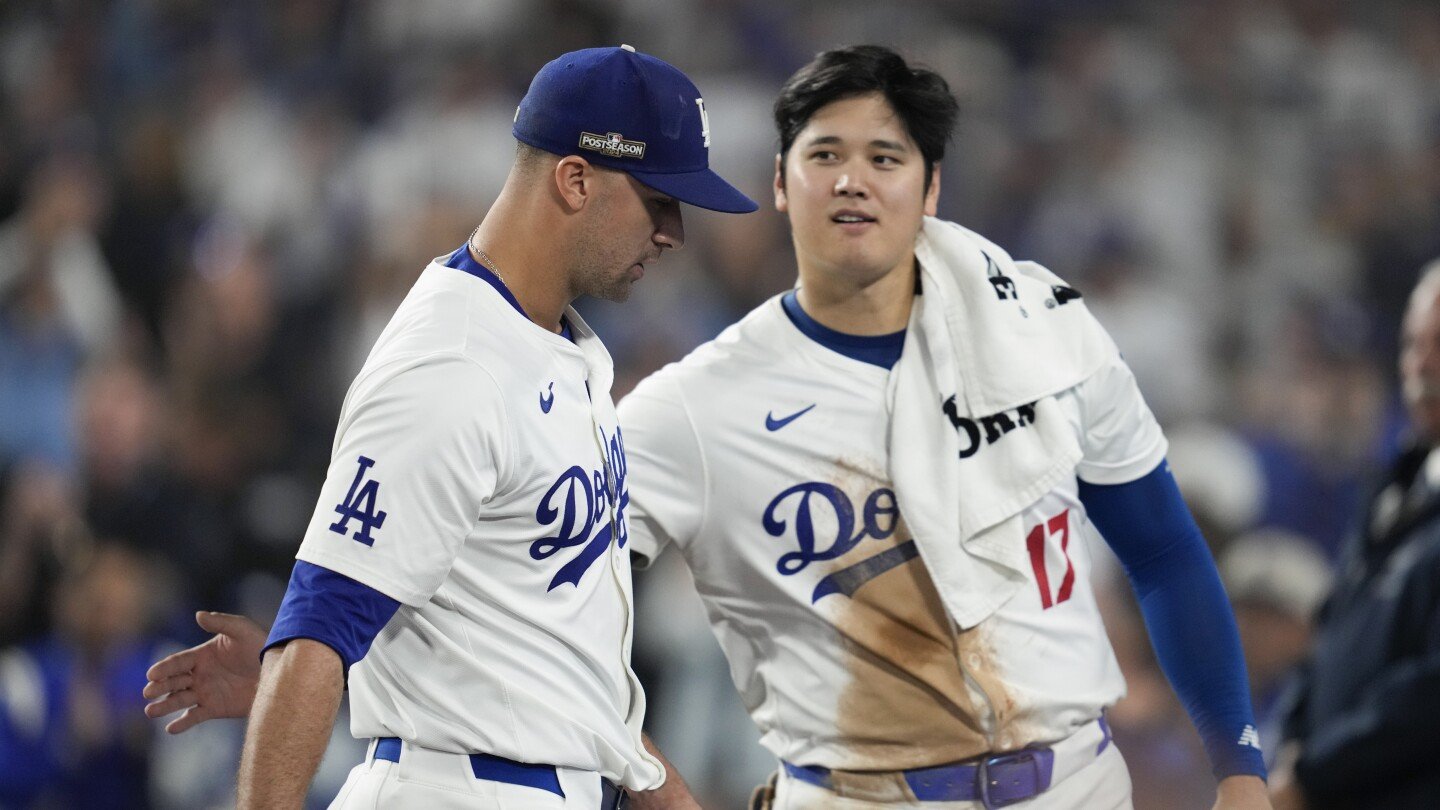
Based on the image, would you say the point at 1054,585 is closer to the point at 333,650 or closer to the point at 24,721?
the point at 333,650

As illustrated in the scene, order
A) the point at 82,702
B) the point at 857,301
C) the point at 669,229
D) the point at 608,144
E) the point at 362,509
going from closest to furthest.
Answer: the point at 362,509
the point at 608,144
the point at 669,229
the point at 857,301
the point at 82,702

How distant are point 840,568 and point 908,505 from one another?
0.17 metres

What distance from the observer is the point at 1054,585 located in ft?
9.75

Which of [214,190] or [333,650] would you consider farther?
[214,190]

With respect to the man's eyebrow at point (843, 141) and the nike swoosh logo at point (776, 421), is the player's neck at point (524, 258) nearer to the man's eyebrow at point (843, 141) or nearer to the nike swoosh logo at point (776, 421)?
the nike swoosh logo at point (776, 421)

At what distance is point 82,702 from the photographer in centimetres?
548

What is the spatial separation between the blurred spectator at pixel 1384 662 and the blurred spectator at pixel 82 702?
3863 millimetres

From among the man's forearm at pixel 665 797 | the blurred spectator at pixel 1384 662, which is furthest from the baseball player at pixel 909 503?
the man's forearm at pixel 665 797

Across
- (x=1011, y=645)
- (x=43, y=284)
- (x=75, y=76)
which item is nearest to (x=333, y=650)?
(x=1011, y=645)

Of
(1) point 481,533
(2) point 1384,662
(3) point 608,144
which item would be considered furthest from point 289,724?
(2) point 1384,662

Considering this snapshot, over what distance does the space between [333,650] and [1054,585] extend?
4.79 feet

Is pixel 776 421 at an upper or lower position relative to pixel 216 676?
upper

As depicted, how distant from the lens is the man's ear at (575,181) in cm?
239

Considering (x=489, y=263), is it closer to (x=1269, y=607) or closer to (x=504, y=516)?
(x=504, y=516)
